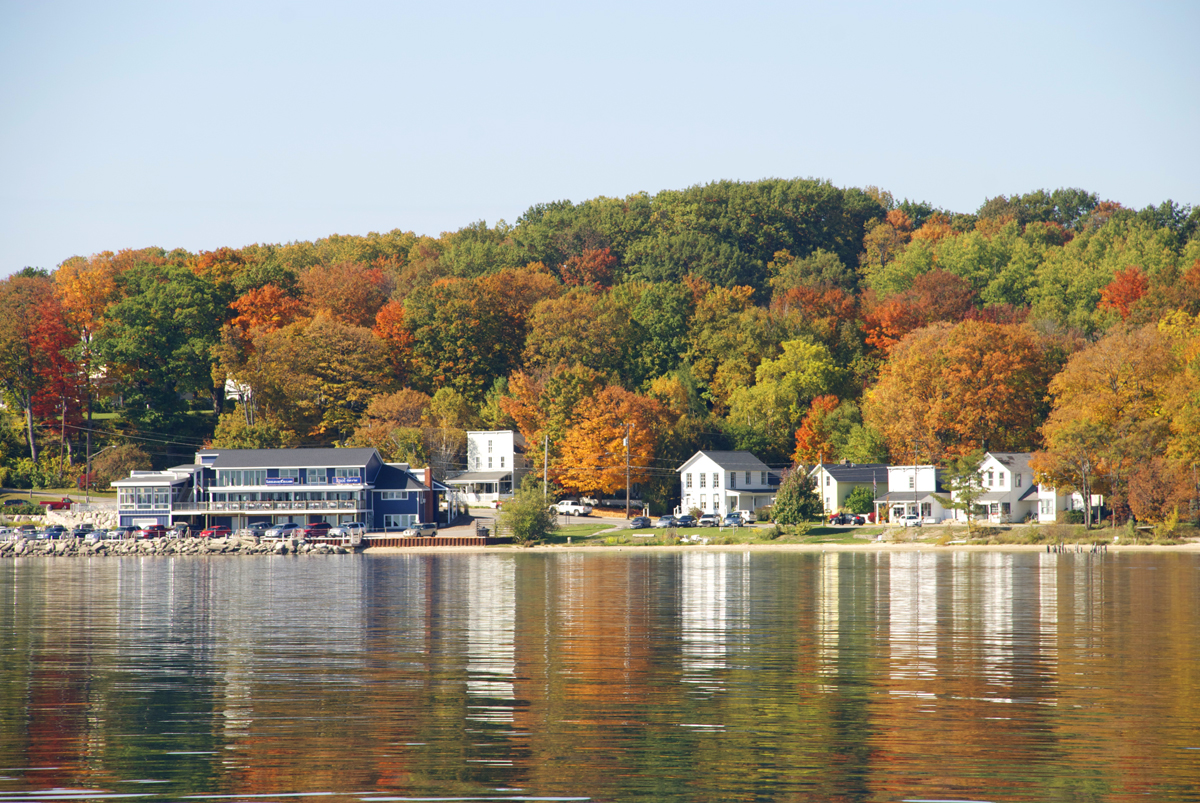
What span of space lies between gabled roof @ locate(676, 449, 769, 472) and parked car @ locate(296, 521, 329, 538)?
30241 mm

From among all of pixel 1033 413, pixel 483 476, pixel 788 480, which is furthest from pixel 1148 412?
pixel 483 476

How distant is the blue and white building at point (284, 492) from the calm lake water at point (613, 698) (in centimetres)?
5572

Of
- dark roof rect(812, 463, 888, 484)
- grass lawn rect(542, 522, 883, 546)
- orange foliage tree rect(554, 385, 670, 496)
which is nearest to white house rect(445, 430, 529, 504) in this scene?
orange foliage tree rect(554, 385, 670, 496)

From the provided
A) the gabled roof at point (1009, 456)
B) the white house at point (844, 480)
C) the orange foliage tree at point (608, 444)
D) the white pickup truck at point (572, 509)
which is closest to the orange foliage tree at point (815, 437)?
the white house at point (844, 480)

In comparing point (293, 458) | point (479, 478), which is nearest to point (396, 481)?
point (293, 458)

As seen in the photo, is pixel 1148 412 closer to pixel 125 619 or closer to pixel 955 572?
pixel 955 572

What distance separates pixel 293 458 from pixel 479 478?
61.2ft

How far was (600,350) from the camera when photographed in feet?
379

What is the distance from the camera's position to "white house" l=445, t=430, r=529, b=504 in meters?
111

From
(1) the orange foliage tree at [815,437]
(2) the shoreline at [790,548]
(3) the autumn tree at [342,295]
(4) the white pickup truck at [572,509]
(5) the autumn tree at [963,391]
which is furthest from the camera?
(3) the autumn tree at [342,295]

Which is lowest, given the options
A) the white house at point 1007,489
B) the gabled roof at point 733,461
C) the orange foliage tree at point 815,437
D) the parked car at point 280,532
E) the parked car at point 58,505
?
the parked car at point 280,532

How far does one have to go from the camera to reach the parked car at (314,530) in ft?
310

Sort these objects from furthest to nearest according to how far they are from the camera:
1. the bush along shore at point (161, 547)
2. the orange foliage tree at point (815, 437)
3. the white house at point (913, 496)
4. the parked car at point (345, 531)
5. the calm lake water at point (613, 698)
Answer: the orange foliage tree at point (815, 437) → the parked car at point (345, 531) → the white house at point (913, 496) → the bush along shore at point (161, 547) → the calm lake water at point (613, 698)

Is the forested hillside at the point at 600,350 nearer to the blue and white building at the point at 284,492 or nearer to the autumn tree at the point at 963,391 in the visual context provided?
the autumn tree at the point at 963,391
